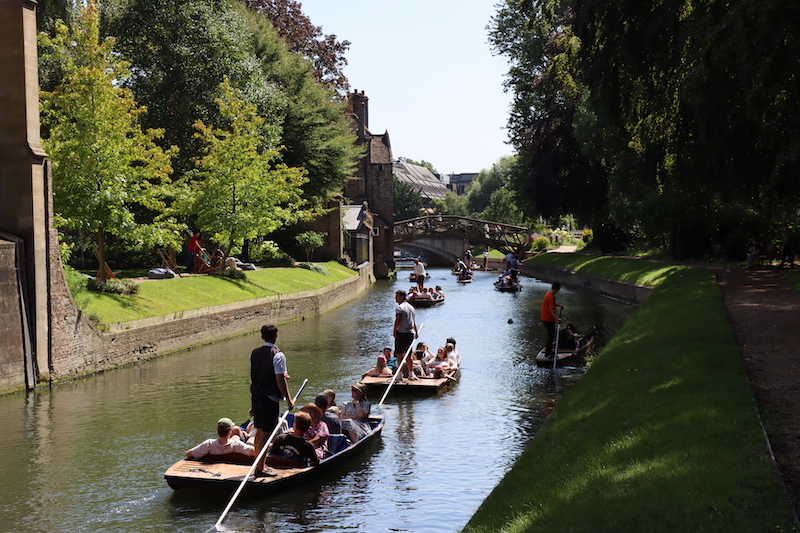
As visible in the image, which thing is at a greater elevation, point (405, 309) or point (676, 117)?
point (676, 117)

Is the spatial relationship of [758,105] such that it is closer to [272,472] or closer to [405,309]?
[405,309]

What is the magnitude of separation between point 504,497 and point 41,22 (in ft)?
111

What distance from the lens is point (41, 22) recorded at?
35.1m

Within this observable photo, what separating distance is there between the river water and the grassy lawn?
1.46 m

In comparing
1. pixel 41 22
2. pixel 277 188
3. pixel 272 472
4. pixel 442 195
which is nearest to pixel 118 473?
pixel 272 472

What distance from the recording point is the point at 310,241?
45969 mm

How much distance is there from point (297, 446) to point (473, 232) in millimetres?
67670

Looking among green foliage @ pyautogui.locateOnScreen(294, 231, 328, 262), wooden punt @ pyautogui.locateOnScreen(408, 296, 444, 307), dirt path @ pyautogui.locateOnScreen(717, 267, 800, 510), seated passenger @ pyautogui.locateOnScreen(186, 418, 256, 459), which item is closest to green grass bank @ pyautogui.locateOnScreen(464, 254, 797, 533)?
dirt path @ pyautogui.locateOnScreen(717, 267, 800, 510)

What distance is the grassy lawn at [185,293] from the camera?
66.3 feet

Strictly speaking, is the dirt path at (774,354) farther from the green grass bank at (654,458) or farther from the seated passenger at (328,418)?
the seated passenger at (328,418)

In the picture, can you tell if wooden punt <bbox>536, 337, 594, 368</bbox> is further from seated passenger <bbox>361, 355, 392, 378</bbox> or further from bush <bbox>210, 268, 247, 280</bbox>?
bush <bbox>210, 268, 247, 280</bbox>

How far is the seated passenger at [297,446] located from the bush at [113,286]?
41.9ft

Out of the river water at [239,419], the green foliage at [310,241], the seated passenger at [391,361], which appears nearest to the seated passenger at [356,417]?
the river water at [239,419]

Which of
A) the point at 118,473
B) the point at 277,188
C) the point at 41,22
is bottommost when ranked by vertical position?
the point at 118,473
